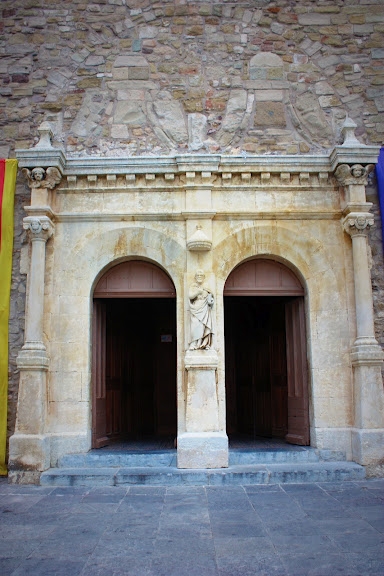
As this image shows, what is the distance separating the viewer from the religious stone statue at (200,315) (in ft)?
23.9

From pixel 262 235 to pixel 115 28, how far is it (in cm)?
413

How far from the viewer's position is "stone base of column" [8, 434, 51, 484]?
6898 mm

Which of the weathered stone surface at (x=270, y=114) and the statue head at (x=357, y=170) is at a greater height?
the weathered stone surface at (x=270, y=114)

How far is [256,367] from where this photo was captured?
1010 centimetres

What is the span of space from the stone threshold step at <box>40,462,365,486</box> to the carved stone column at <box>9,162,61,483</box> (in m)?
0.36

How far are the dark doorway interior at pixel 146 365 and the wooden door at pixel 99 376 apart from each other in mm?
1179

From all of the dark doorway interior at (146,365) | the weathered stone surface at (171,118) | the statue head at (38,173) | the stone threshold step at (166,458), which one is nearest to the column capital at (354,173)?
the weathered stone surface at (171,118)

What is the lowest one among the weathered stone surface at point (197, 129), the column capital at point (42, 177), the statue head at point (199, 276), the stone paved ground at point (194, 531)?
the stone paved ground at point (194, 531)

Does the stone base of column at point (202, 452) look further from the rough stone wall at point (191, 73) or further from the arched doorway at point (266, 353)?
the rough stone wall at point (191, 73)

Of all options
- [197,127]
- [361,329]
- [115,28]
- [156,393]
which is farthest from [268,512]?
[115,28]

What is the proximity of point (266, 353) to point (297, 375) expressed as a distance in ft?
5.09

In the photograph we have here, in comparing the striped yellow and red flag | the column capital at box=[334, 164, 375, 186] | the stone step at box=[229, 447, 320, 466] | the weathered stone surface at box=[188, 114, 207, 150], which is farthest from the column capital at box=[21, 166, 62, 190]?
the stone step at box=[229, 447, 320, 466]

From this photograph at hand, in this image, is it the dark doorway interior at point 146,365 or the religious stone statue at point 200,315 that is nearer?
the religious stone statue at point 200,315

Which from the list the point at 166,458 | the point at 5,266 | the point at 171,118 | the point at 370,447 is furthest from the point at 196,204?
the point at 370,447
